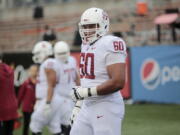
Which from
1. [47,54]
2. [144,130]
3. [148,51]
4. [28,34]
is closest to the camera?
[47,54]

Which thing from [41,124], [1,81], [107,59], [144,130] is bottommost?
[144,130]

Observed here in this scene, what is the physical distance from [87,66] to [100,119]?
1.79ft

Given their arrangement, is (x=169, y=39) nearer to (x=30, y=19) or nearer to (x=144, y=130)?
(x=144, y=130)

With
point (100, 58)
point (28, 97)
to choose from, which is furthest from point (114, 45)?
point (28, 97)

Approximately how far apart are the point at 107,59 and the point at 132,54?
363 inches

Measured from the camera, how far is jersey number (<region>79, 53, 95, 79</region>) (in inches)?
191

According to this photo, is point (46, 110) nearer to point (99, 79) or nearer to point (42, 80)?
point (42, 80)

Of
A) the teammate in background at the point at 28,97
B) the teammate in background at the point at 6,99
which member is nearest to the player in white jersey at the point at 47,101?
the teammate in background at the point at 28,97

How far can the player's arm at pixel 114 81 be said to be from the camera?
4.65 metres

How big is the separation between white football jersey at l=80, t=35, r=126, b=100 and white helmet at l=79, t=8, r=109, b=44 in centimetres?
6

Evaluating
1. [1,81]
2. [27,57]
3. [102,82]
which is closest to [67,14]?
[27,57]

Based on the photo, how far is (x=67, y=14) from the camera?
20.4 meters

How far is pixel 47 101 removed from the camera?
25.2 feet

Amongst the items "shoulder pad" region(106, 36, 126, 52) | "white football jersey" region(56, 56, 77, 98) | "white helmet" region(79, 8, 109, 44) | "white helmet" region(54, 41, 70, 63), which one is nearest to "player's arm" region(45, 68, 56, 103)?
"white football jersey" region(56, 56, 77, 98)
